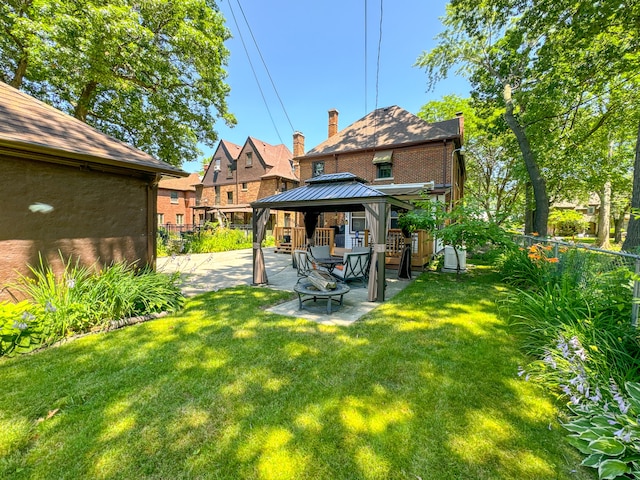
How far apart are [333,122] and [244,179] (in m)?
11.9

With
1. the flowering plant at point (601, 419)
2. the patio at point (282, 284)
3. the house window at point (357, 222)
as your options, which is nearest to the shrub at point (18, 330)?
the patio at point (282, 284)

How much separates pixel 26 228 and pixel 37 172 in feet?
3.40

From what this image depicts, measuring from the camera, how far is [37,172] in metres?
4.97

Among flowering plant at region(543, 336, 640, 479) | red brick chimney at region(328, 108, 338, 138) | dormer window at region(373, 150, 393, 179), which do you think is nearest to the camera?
flowering plant at region(543, 336, 640, 479)

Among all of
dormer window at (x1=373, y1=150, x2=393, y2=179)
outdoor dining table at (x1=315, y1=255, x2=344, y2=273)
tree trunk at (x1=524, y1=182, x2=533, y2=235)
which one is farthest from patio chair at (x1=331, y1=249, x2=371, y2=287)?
tree trunk at (x1=524, y1=182, x2=533, y2=235)

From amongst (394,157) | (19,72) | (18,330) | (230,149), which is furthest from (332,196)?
(230,149)

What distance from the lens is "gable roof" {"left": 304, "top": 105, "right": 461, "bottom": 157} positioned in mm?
14863

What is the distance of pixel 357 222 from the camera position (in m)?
15.8

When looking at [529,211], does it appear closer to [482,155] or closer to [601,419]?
[482,155]

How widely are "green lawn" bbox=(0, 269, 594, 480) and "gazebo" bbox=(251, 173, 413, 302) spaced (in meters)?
2.12

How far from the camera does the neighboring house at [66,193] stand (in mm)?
4695

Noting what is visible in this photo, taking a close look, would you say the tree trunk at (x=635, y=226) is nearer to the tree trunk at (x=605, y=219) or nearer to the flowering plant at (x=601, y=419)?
the flowering plant at (x=601, y=419)

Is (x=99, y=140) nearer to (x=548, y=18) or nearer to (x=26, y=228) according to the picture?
(x=26, y=228)

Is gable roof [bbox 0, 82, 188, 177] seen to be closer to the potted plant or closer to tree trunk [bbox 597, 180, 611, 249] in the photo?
the potted plant
